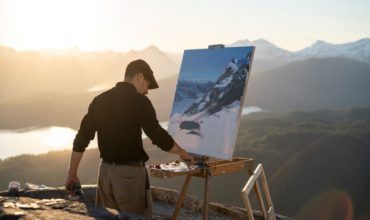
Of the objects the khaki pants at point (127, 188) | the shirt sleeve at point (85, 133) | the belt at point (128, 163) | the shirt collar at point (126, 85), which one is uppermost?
the shirt collar at point (126, 85)

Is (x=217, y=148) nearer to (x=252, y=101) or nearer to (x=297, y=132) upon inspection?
(x=297, y=132)

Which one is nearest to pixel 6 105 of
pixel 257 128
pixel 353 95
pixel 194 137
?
pixel 257 128

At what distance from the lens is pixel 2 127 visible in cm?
14288

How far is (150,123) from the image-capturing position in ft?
13.9

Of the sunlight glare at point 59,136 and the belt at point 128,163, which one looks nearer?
the belt at point 128,163

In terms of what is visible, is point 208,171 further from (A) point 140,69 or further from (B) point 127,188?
(A) point 140,69

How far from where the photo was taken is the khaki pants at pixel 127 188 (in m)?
4.41

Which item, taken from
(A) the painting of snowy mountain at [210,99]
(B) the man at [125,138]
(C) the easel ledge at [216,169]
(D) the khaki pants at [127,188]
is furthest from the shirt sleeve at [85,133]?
(A) the painting of snowy mountain at [210,99]

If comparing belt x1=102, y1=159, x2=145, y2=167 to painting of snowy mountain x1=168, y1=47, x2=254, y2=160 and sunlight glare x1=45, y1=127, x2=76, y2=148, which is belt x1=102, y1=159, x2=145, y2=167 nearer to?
painting of snowy mountain x1=168, y1=47, x2=254, y2=160

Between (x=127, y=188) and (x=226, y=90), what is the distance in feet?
7.33

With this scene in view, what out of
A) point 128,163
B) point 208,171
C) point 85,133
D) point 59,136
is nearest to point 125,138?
point 128,163

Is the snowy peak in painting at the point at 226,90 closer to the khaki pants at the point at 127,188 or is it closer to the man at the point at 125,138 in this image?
the man at the point at 125,138

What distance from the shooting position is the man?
167 inches

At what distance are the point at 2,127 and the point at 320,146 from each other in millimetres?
104830
